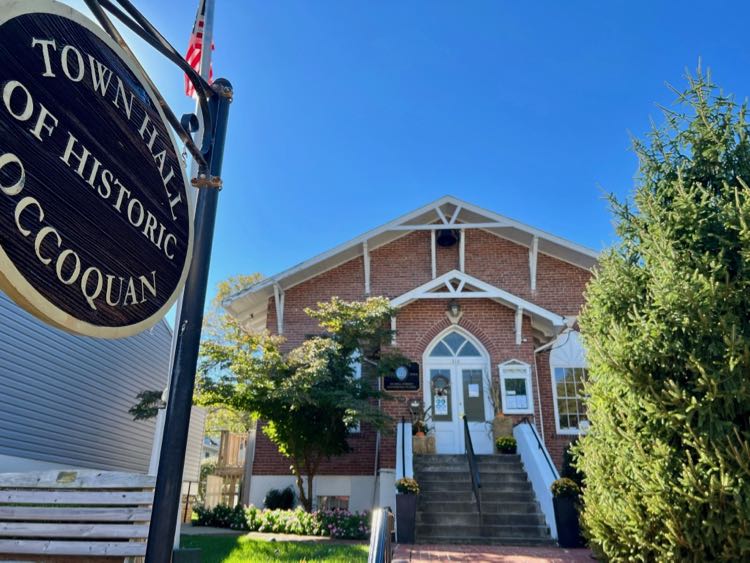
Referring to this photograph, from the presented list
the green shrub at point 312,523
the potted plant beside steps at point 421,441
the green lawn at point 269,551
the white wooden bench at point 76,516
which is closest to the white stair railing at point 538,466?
the potted plant beside steps at point 421,441

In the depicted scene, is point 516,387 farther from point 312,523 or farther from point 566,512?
point 312,523

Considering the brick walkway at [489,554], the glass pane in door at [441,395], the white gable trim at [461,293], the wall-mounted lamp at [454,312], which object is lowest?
the brick walkway at [489,554]

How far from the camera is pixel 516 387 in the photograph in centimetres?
1270

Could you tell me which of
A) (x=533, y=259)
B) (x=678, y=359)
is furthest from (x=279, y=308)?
(x=678, y=359)

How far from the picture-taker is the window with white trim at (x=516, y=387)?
12547mm

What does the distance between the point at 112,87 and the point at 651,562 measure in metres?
5.29

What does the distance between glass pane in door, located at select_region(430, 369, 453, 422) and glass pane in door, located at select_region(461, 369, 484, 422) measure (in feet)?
1.21

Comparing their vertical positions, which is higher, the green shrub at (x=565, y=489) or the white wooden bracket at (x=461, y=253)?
the white wooden bracket at (x=461, y=253)

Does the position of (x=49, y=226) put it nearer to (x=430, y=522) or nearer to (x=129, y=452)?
(x=430, y=522)

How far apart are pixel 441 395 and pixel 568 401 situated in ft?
10.5

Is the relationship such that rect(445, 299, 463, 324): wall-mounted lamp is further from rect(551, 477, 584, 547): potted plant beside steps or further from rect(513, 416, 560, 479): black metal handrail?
rect(551, 477, 584, 547): potted plant beside steps

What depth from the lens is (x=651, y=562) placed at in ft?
15.6

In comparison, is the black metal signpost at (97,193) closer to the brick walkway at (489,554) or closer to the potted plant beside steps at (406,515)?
the brick walkway at (489,554)

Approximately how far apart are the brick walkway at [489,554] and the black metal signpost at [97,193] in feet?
18.7
